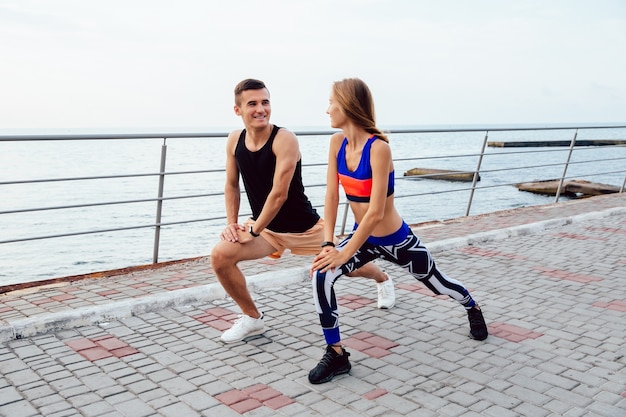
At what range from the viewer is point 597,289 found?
5.93 m

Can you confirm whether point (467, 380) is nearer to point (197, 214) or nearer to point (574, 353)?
point (574, 353)

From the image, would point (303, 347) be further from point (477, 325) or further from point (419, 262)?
point (477, 325)

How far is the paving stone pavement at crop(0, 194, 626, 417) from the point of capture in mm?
3480

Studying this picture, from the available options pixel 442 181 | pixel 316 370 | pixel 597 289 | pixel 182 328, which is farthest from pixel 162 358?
pixel 442 181

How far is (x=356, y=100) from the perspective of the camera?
3.78 m

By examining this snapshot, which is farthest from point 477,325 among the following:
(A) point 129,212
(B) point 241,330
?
(A) point 129,212

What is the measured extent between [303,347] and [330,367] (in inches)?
23.6

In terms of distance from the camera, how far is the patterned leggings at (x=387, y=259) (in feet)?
12.6

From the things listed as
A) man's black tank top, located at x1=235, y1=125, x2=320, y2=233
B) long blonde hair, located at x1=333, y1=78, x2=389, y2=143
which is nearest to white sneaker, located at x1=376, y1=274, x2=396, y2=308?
man's black tank top, located at x1=235, y1=125, x2=320, y2=233

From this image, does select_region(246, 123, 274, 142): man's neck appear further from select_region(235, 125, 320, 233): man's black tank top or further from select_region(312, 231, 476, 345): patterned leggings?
select_region(312, 231, 476, 345): patterned leggings

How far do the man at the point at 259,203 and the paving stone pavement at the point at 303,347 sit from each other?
482 millimetres

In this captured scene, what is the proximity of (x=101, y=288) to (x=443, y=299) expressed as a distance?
302 cm

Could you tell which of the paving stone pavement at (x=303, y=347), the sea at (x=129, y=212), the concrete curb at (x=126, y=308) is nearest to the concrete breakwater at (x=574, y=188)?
the sea at (x=129, y=212)

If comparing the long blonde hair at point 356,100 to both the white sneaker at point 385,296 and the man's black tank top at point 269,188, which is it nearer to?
the man's black tank top at point 269,188
